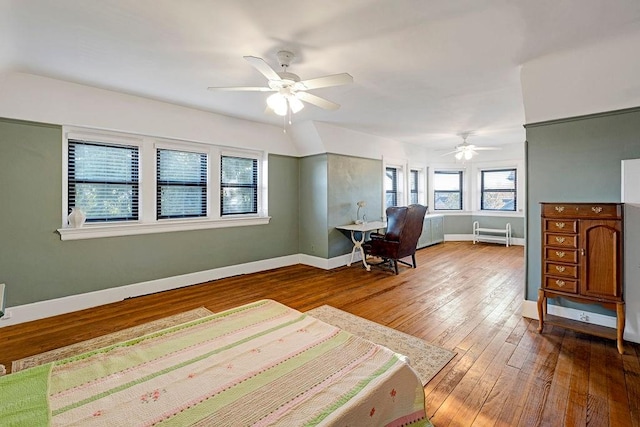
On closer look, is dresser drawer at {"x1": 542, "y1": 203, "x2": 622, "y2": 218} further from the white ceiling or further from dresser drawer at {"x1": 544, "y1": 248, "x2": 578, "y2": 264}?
the white ceiling

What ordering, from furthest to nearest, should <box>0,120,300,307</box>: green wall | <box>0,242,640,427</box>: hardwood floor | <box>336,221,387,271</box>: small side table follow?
<box>336,221,387,271</box>: small side table → <box>0,120,300,307</box>: green wall → <box>0,242,640,427</box>: hardwood floor

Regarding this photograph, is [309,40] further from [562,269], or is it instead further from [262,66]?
[562,269]

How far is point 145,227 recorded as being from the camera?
4.04 metres

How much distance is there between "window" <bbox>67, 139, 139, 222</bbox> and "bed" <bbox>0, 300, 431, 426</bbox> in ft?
9.36

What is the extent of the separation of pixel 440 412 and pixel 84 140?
14.9ft

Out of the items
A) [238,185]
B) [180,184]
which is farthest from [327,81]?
[238,185]

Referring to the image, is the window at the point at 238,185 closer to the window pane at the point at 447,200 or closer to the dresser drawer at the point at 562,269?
the dresser drawer at the point at 562,269

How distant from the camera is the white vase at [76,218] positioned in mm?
3438

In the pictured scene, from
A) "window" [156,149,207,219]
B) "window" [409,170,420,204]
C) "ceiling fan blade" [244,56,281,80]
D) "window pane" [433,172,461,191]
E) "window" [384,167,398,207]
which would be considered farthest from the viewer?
"window pane" [433,172,461,191]

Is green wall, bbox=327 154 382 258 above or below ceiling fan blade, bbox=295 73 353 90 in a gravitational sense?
below

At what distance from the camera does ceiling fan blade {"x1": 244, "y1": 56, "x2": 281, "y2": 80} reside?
216 cm

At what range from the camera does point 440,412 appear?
186 centimetres

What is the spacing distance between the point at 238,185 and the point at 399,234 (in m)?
2.89

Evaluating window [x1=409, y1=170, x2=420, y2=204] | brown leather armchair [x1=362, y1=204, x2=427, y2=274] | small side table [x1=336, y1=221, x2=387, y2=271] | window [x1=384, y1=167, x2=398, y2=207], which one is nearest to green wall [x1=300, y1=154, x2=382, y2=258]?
small side table [x1=336, y1=221, x2=387, y2=271]
